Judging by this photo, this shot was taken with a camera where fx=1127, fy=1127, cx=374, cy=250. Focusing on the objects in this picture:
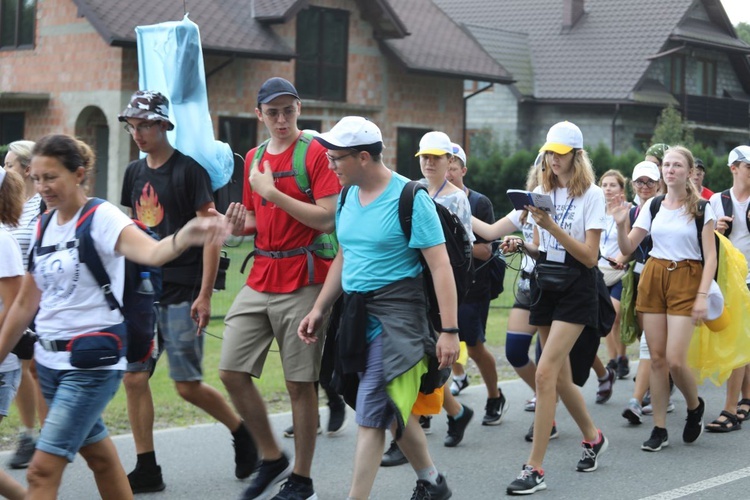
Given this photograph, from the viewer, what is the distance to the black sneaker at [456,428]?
24.4ft

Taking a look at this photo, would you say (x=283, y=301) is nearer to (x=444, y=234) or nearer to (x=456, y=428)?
(x=444, y=234)

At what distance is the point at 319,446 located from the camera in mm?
7406

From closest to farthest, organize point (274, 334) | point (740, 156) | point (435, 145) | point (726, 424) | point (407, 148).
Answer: point (274, 334) → point (435, 145) → point (726, 424) → point (740, 156) → point (407, 148)

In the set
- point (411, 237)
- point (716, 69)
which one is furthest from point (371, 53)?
point (411, 237)

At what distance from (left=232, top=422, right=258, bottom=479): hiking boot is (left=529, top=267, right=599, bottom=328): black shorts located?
1886mm

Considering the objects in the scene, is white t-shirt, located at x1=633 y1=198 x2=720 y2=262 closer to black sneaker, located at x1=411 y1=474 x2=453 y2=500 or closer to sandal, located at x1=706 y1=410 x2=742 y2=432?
sandal, located at x1=706 y1=410 x2=742 y2=432

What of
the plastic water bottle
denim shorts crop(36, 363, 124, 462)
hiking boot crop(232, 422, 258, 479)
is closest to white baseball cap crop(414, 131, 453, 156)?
hiking boot crop(232, 422, 258, 479)

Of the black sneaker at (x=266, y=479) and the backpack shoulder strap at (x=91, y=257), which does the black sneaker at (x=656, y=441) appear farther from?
the backpack shoulder strap at (x=91, y=257)

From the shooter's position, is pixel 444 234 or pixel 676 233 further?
pixel 676 233

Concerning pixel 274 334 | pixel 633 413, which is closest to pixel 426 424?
pixel 633 413

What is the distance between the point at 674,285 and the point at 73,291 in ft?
14.1

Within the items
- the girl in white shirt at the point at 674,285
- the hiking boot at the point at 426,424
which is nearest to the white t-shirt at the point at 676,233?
the girl in white shirt at the point at 674,285

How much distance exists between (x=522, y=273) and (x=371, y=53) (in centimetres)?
2277

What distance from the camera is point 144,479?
240 inches
